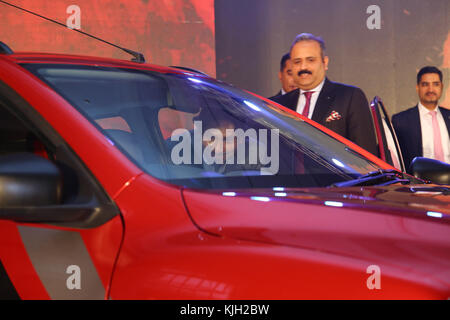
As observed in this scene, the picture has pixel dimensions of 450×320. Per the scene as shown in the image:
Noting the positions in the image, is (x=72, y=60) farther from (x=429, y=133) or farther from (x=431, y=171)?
(x=429, y=133)

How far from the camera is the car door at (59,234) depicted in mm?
1234

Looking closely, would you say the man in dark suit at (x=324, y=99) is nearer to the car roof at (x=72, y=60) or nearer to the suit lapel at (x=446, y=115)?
the car roof at (x=72, y=60)

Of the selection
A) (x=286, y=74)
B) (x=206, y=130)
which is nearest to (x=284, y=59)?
(x=286, y=74)

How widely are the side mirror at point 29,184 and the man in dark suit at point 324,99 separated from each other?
300 centimetres

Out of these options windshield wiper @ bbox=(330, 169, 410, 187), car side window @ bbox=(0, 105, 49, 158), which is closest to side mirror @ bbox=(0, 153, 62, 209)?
car side window @ bbox=(0, 105, 49, 158)

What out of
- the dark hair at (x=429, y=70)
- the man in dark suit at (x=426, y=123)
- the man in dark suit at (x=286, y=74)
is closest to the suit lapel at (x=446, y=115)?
the man in dark suit at (x=426, y=123)

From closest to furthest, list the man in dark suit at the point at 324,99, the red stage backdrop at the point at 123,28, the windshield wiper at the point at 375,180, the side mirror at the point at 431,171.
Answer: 1. the windshield wiper at the point at 375,180
2. the side mirror at the point at 431,171
3. the man in dark suit at the point at 324,99
4. the red stage backdrop at the point at 123,28

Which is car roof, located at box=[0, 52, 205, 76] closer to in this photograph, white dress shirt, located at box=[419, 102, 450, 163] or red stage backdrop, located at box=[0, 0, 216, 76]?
red stage backdrop, located at box=[0, 0, 216, 76]

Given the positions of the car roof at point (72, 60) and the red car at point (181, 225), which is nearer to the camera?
the red car at point (181, 225)

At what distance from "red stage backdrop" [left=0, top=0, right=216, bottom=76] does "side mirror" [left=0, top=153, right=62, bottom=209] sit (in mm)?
4541
